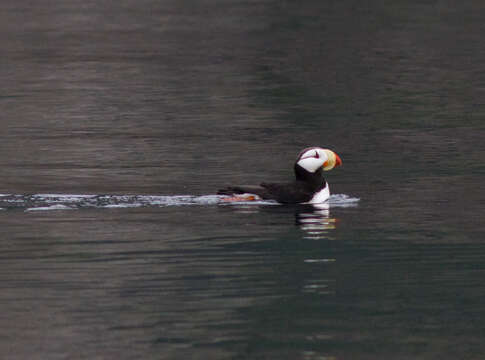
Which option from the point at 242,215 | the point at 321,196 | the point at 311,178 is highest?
the point at 311,178

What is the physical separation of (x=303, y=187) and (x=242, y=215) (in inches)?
43.4

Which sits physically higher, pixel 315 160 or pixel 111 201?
pixel 315 160

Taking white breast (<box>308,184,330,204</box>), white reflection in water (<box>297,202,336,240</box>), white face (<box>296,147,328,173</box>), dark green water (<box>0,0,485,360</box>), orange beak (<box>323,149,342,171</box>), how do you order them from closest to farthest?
dark green water (<box>0,0,485,360</box>), white reflection in water (<box>297,202,336,240</box>), white breast (<box>308,184,330,204</box>), white face (<box>296,147,328,173</box>), orange beak (<box>323,149,342,171</box>)

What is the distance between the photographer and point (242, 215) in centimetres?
1533

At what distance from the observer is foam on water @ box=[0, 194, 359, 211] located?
52.1 feet

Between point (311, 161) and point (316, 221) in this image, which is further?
point (311, 161)

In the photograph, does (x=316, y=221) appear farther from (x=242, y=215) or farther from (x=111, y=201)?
(x=111, y=201)

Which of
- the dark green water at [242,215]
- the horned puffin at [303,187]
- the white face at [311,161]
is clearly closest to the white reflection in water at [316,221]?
the dark green water at [242,215]

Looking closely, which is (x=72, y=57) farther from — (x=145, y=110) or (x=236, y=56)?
(x=145, y=110)

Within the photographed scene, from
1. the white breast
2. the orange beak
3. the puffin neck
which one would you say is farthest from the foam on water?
the orange beak

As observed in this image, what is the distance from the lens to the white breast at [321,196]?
16.0 metres

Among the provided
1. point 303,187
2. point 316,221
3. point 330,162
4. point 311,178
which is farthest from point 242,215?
point 330,162

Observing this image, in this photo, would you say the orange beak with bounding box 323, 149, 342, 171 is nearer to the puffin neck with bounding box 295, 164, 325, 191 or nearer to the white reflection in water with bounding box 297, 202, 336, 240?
the puffin neck with bounding box 295, 164, 325, 191

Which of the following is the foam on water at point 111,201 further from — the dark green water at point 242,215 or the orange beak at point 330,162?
the orange beak at point 330,162
